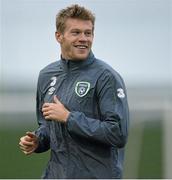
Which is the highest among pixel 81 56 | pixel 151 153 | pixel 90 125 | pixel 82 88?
pixel 81 56

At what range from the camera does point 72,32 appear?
2.32 metres

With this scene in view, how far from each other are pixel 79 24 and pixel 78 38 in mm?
53

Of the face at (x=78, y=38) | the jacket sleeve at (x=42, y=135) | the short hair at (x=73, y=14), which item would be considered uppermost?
the short hair at (x=73, y=14)

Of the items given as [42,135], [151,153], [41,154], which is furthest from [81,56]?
[151,153]

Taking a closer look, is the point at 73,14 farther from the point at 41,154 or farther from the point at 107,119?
the point at 41,154

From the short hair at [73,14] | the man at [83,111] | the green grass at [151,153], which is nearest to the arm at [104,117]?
the man at [83,111]

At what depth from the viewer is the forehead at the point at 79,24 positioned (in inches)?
90.8

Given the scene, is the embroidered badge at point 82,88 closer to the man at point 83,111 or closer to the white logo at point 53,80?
the man at point 83,111

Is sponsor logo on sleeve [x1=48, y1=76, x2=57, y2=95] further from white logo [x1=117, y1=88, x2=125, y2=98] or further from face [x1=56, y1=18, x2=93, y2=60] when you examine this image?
white logo [x1=117, y1=88, x2=125, y2=98]

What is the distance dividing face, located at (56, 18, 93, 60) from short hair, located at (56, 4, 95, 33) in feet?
0.05

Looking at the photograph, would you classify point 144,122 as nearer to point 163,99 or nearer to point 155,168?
A: point 163,99

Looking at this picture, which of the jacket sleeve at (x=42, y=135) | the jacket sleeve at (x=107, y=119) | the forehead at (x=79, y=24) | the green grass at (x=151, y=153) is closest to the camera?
the jacket sleeve at (x=107, y=119)

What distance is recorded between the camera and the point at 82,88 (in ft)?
7.43

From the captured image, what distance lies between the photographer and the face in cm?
229
